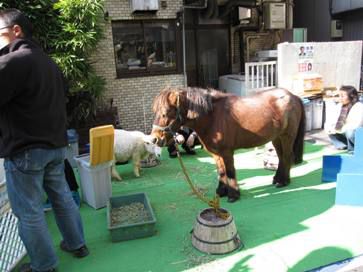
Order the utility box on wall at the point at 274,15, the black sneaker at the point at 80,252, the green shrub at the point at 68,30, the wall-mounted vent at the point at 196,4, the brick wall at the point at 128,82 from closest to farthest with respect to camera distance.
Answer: the black sneaker at the point at 80,252 < the green shrub at the point at 68,30 < the brick wall at the point at 128,82 < the wall-mounted vent at the point at 196,4 < the utility box on wall at the point at 274,15

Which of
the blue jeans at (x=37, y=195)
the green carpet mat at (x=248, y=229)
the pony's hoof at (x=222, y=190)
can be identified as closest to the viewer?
the blue jeans at (x=37, y=195)

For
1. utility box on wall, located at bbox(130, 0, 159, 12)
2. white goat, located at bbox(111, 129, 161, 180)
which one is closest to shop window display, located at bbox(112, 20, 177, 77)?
utility box on wall, located at bbox(130, 0, 159, 12)

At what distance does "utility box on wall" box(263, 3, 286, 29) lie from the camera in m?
8.86

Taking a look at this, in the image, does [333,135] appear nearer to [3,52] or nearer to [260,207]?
[260,207]

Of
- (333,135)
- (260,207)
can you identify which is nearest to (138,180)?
(260,207)

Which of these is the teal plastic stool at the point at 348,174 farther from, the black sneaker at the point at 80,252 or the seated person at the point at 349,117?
the black sneaker at the point at 80,252

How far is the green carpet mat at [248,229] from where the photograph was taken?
278 cm

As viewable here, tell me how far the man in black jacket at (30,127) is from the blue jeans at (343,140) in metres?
4.50

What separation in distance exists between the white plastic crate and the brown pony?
80 cm

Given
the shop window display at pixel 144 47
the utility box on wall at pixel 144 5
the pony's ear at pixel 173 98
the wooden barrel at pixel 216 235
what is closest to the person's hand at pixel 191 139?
the pony's ear at pixel 173 98

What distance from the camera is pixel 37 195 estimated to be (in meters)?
2.42

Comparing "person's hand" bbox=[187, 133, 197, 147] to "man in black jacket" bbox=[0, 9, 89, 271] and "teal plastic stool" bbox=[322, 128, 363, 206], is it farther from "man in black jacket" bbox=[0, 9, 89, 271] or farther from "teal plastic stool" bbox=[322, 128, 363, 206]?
"man in black jacket" bbox=[0, 9, 89, 271]

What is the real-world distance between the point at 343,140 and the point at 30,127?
509cm

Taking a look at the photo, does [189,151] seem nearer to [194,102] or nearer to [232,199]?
[232,199]
